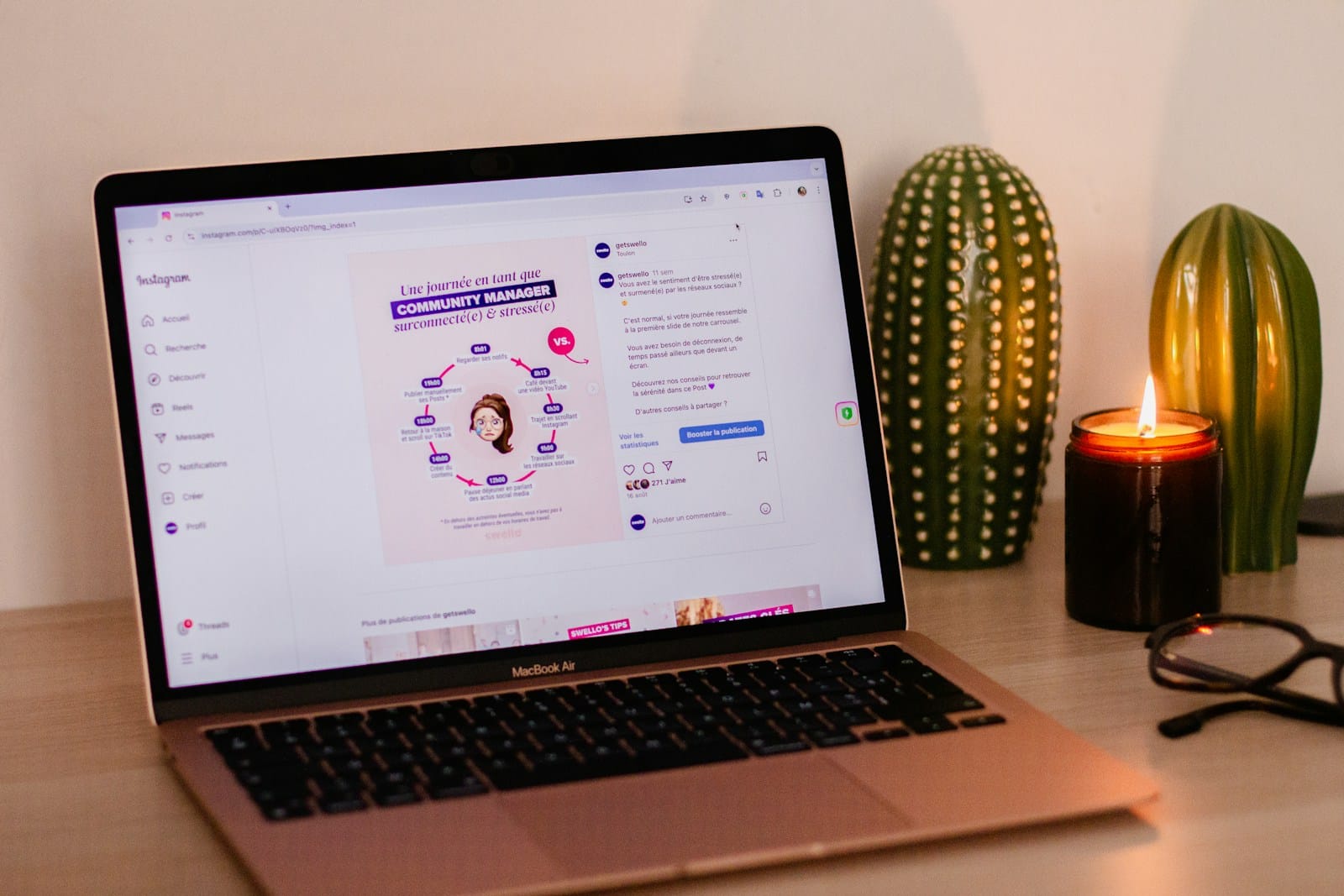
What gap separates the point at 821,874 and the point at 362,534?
0.29 m

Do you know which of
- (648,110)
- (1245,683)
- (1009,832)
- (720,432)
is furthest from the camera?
(648,110)

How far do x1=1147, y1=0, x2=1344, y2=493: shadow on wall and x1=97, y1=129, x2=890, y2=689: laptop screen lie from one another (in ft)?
1.13

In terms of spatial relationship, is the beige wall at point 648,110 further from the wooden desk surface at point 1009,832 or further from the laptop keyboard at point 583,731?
the laptop keyboard at point 583,731

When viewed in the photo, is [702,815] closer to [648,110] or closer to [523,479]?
[523,479]

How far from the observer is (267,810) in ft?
1.73

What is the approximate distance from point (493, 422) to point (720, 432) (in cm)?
12

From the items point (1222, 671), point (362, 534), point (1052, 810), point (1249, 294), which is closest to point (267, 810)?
point (362, 534)

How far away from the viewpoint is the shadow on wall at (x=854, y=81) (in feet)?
2.85

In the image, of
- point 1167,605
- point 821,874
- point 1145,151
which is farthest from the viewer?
point 1145,151

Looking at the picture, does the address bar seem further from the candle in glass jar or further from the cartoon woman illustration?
the candle in glass jar

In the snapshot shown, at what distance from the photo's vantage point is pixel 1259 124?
0.96 m

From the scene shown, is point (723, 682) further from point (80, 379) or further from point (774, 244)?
point (80, 379)

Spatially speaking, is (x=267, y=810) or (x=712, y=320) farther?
(x=712, y=320)

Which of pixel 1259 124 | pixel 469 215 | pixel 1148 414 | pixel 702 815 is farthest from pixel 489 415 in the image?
pixel 1259 124
